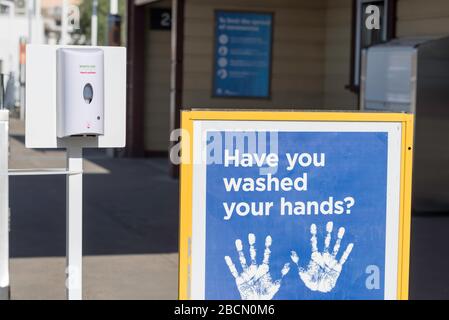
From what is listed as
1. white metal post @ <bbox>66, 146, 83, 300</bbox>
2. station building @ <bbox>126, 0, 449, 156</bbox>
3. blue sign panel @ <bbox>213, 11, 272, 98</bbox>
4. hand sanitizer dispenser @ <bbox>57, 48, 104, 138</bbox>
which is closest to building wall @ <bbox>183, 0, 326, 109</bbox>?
station building @ <bbox>126, 0, 449, 156</bbox>

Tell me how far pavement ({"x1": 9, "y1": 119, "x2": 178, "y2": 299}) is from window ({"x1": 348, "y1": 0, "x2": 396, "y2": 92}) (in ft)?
10.9

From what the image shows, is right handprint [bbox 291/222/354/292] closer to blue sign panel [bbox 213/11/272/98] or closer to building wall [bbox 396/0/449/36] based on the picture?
building wall [bbox 396/0/449/36]

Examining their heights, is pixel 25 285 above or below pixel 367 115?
below

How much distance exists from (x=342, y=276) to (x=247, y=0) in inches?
498

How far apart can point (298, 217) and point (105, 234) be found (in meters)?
6.35

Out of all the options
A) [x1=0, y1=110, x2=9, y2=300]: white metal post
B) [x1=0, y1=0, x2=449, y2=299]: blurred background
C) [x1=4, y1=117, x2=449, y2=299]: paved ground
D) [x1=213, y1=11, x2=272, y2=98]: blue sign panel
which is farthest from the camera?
[x1=213, y1=11, x2=272, y2=98]: blue sign panel

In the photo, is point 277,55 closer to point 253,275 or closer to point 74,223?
point 74,223

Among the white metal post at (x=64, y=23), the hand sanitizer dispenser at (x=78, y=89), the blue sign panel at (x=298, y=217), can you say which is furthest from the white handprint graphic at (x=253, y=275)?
the white metal post at (x=64, y=23)

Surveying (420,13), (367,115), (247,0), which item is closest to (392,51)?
(420,13)

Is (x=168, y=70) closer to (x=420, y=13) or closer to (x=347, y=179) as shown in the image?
(x=420, y=13)

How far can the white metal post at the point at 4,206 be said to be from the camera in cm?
529

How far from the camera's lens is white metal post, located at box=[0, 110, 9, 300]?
5287mm

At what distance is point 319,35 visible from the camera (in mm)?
16766

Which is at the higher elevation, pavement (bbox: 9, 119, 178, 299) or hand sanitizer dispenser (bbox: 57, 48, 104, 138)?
hand sanitizer dispenser (bbox: 57, 48, 104, 138)
